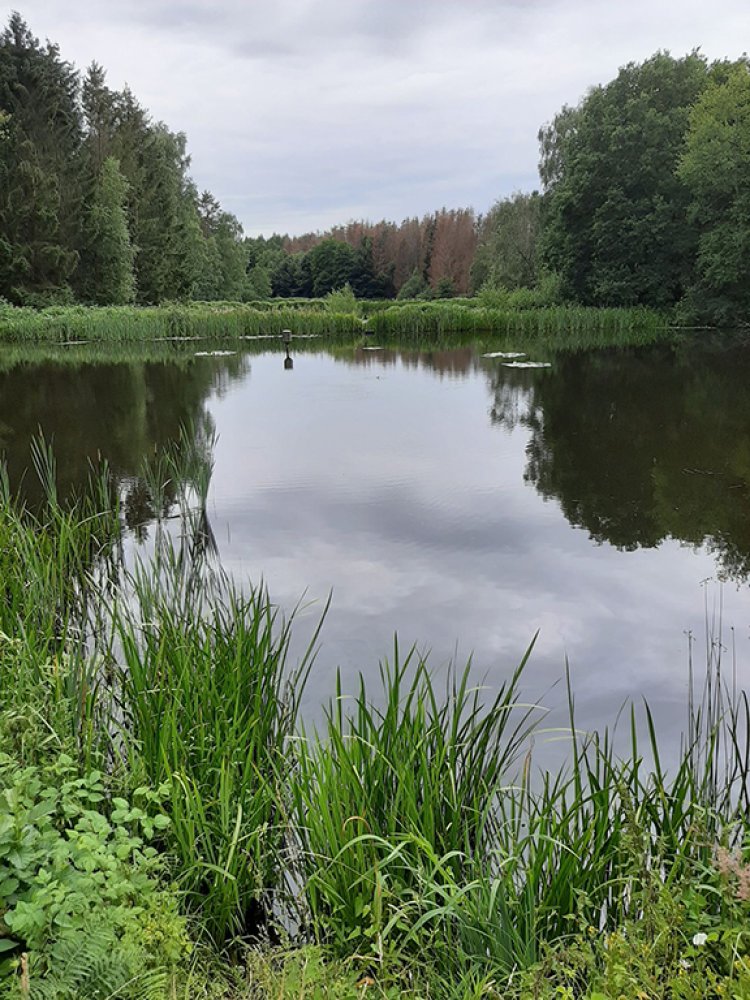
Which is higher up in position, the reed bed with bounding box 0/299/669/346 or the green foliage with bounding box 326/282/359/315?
the green foliage with bounding box 326/282/359/315

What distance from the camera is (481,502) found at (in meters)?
7.07

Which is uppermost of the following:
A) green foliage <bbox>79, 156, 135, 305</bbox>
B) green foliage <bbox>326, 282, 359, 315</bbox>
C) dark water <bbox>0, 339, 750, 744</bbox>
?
green foliage <bbox>79, 156, 135, 305</bbox>

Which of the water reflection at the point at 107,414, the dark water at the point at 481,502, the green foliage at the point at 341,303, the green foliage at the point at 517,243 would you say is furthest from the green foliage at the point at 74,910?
the green foliage at the point at 517,243

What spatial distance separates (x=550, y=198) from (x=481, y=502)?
94.2 ft

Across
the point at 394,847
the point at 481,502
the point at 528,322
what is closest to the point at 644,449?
the point at 481,502

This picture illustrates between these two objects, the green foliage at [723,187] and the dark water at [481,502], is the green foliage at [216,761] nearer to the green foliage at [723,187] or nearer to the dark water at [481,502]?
the dark water at [481,502]

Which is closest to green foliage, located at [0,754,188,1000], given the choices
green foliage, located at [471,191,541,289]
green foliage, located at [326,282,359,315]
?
green foliage, located at [326,282,359,315]

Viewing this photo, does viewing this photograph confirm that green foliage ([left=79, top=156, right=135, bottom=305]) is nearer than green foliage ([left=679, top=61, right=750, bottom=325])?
No

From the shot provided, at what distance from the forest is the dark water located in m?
13.4

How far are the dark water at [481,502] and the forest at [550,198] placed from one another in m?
13.4

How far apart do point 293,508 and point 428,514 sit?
3.84ft

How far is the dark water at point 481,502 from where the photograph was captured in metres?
4.17

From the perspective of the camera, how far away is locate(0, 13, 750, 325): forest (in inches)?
1019

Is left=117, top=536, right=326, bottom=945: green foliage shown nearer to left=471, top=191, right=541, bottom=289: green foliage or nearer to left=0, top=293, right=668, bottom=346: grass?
left=0, top=293, right=668, bottom=346: grass
